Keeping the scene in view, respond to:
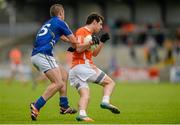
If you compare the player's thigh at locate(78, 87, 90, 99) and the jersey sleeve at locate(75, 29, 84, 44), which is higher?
the jersey sleeve at locate(75, 29, 84, 44)

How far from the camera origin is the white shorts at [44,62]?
16203mm

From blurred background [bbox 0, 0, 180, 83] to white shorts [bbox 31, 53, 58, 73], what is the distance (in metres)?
25.2

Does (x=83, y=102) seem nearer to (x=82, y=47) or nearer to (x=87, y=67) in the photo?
(x=87, y=67)

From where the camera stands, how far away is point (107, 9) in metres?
58.6

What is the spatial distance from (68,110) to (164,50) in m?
32.1

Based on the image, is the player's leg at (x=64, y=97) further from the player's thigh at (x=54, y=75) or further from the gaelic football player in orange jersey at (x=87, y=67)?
the gaelic football player in orange jersey at (x=87, y=67)

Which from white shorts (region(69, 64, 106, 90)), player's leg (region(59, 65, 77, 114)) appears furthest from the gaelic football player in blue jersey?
player's leg (region(59, 65, 77, 114))

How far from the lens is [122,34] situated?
50969 millimetres

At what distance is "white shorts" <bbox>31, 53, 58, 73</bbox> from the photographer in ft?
53.2

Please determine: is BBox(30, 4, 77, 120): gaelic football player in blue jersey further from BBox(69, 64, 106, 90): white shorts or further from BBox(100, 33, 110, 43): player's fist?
BBox(100, 33, 110, 43): player's fist

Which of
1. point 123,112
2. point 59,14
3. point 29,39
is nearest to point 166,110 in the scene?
point 123,112

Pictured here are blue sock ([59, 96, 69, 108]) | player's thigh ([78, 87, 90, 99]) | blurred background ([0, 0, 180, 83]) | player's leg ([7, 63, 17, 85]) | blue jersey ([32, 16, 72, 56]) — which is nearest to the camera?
player's thigh ([78, 87, 90, 99])

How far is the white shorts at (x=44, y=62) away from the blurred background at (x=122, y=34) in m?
25.2

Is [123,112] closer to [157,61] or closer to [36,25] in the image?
[157,61]
